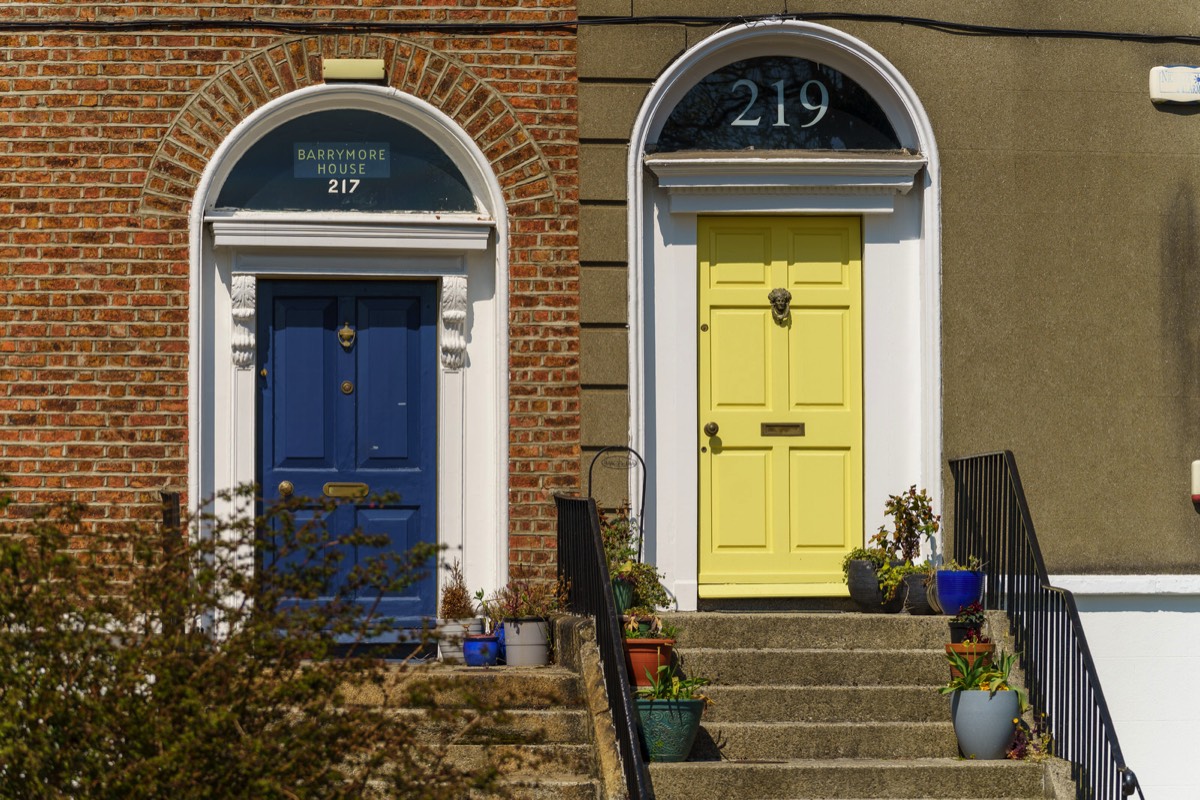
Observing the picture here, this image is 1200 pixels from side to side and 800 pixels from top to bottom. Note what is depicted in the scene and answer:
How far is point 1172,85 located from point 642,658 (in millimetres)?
4407

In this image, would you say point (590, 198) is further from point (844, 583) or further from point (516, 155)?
point (844, 583)

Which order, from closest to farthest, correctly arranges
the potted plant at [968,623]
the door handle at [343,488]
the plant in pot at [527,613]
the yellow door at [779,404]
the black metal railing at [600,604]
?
1. the black metal railing at [600,604]
2. the potted plant at [968,623]
3. the plant in pot at [527,613]
4. the door handle at [343,488]
5. the yellow door at [779,404]

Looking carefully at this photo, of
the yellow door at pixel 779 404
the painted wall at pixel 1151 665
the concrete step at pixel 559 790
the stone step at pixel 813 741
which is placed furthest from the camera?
the yellow door at pixel 779 404

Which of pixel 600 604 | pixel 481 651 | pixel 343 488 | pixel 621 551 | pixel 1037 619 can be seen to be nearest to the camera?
pixel 600 604

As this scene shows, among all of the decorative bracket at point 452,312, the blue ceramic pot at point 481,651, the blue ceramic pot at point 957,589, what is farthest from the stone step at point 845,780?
the decorative bracket at point 452,312

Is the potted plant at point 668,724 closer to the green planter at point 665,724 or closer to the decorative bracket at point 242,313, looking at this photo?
the green planter at point 665,724

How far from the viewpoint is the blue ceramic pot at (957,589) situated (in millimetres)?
8047

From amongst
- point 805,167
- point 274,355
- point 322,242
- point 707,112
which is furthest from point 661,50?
point 274,355

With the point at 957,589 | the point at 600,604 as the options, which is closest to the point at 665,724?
the point at 600,604

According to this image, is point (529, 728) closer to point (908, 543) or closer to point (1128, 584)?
point (908, 543)

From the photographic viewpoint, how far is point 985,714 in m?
7.33

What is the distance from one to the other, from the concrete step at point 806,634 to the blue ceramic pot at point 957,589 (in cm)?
11

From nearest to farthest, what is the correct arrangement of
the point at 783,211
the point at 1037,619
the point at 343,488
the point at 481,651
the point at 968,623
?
the point at 1037,619, the point at 968,623, the point at 481,651, the point at 343,488, the point at 783,211

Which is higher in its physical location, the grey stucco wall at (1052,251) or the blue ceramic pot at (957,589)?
the grey stucco wall at (1052,251)
